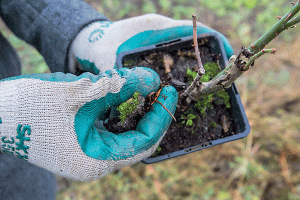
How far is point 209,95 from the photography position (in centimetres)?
141

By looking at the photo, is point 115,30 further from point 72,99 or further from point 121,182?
point 121,182

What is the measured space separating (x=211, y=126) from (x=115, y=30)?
1009 mm

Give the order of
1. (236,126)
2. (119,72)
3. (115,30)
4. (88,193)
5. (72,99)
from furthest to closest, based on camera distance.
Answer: (88,193) → (115,30) → (236,126) → (119,72) → (72,99)

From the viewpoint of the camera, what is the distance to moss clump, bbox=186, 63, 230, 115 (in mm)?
1415

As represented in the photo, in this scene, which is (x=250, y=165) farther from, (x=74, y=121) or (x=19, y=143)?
(x=19, y=143)

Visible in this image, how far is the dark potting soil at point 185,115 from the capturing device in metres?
1.41

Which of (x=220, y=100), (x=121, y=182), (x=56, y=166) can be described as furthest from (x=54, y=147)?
(x=121, y=182)

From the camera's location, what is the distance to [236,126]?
4.69ft

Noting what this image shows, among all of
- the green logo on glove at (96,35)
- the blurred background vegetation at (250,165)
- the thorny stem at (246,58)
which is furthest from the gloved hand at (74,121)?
the blurred background vegetation at (250,165)

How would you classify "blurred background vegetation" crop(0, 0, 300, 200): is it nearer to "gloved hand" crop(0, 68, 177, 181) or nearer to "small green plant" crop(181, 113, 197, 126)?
"small green plant" crop(181, 113, 197, 126)

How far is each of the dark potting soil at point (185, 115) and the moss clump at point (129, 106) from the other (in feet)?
1.06

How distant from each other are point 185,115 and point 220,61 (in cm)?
46

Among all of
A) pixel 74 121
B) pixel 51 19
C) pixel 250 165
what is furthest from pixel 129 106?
pixel 250 165

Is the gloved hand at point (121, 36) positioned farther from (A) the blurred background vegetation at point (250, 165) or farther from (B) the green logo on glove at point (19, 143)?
(A) the blurred background vegetation at point (250, 165)
